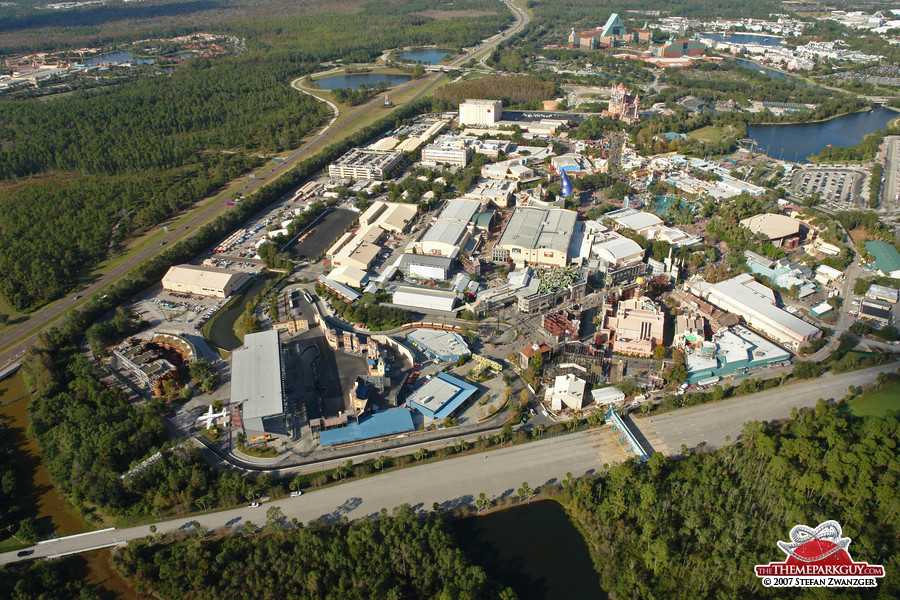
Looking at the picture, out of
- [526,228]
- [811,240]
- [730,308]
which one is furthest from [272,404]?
[811,240]

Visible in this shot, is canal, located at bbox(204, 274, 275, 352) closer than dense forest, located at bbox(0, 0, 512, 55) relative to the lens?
Yes

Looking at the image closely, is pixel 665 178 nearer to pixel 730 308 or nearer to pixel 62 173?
pixel 730 308

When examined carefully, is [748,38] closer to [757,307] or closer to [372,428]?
[757,307]

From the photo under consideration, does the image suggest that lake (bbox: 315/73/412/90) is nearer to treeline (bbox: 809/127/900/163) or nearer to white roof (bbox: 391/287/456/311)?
treeline (bbox: 809/127/900/163)

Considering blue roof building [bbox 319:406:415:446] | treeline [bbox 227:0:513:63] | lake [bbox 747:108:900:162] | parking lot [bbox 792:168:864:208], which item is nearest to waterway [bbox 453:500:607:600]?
blue roof building [bbox 319:406:415:446]

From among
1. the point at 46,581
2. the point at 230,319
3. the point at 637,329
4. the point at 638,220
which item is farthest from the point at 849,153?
the point at 46,581
